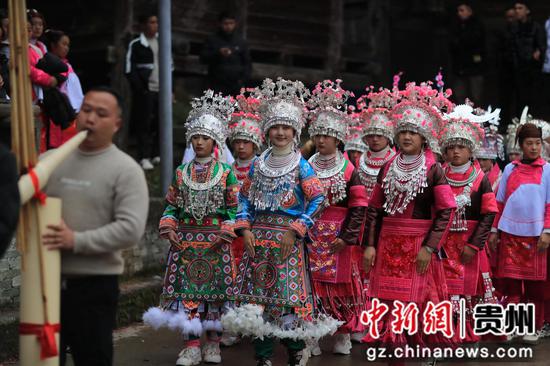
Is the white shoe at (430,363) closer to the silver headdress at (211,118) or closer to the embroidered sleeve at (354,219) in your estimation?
the embroidered sleeve at (354,219)

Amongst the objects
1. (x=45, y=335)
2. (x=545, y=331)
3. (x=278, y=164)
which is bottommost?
(x=545, y=331)

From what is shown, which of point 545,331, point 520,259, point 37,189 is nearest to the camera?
point 37,189

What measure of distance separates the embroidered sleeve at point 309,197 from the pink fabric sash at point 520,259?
2357 millimetres

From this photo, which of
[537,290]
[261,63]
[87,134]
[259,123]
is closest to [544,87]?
[261,63]

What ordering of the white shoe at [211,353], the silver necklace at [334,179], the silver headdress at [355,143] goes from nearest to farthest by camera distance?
the white shoe at [211,353], the silver necklace at [334,179], the silver headdress at [355,143]

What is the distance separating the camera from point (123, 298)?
922cm

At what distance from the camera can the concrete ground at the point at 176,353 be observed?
7.93 meters

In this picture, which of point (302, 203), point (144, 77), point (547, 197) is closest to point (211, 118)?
point (302, 203)

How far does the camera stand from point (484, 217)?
7.95 metres

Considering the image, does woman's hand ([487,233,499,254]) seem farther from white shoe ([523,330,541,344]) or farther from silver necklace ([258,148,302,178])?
silver necklace ([258,148,302,178])

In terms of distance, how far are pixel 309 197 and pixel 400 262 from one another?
814 millimetres

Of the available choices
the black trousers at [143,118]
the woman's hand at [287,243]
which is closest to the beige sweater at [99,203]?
the woman's hand at [287,243]

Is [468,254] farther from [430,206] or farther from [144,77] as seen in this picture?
[144,77]

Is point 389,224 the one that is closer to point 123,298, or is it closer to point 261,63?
point 123,298
